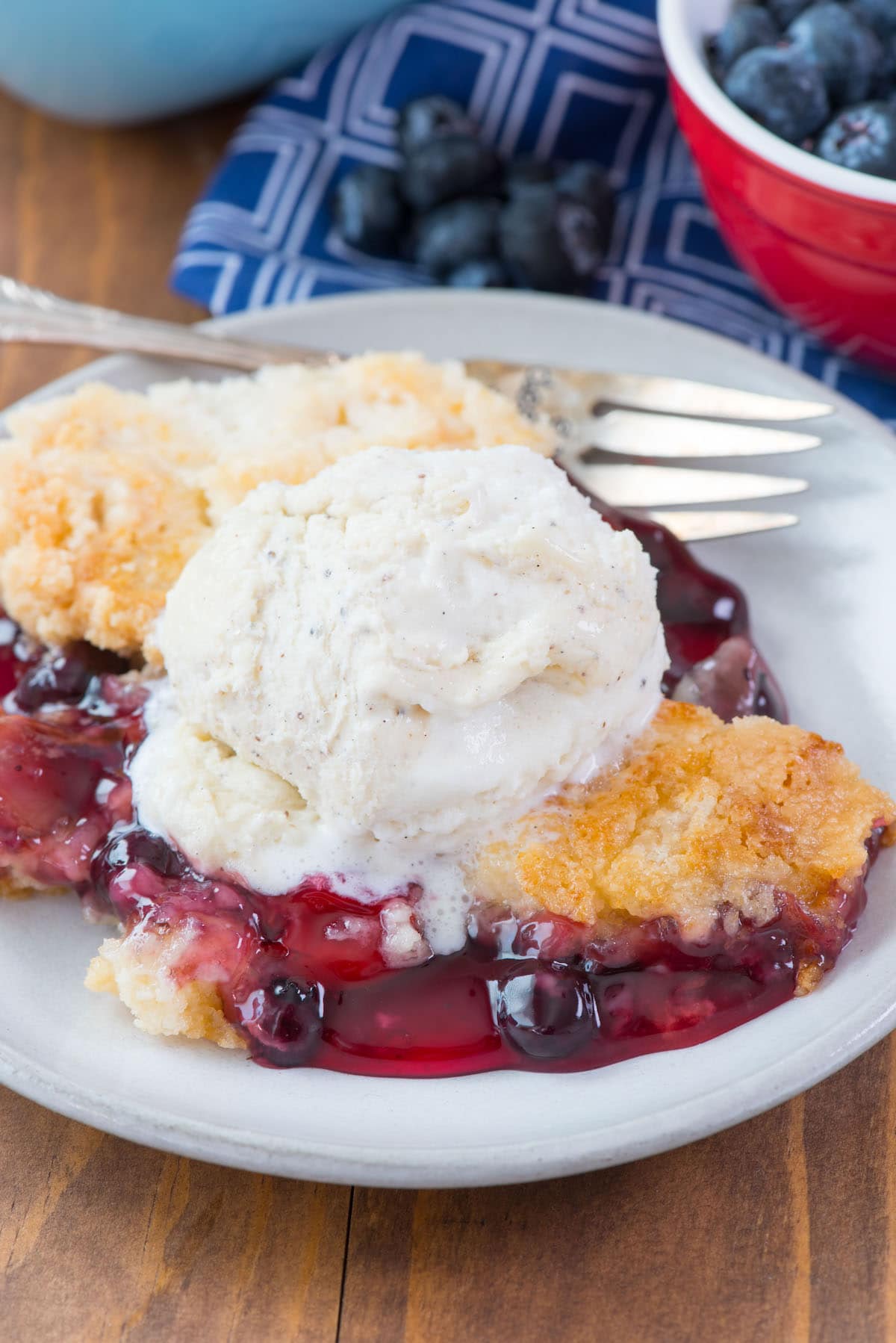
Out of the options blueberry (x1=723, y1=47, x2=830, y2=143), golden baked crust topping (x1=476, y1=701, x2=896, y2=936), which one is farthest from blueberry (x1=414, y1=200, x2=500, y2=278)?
golden baked crust topping (x1=476, y1=701, x2=896, y2=936)

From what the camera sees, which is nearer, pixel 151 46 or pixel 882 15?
pixel 882 15

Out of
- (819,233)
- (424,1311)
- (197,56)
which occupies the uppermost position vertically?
(819,233)

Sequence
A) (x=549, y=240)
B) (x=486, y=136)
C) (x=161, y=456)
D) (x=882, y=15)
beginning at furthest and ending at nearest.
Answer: (x=486, y=136)
(x=549, y=240)
(x=882, y=15)
(x=161, y=456)

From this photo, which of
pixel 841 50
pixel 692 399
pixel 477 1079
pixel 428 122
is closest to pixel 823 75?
pixel 841 50

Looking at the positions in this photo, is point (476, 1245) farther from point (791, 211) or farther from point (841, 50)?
point (841, 50)

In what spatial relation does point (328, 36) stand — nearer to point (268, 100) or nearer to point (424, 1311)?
point (268, 100)

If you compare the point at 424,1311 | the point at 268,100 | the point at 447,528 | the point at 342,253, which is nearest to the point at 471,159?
the point at 342,253

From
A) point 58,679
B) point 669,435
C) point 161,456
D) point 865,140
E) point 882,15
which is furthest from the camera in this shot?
point 882,15

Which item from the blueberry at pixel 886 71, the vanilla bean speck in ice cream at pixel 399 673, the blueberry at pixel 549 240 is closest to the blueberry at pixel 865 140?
the blueberry at pixel 886 71

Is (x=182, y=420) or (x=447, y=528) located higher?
(x=447, y=528)
